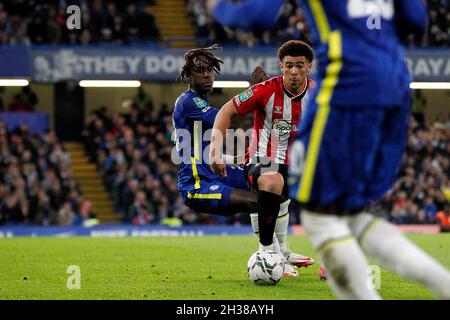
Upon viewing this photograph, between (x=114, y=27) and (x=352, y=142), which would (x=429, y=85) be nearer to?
(x=114, y=27)

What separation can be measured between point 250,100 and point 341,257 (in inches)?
149

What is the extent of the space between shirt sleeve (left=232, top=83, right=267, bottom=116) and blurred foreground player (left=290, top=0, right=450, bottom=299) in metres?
3.23

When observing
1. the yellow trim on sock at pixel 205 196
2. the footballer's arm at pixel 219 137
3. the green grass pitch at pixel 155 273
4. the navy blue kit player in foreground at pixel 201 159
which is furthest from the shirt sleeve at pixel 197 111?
the green grass pitch at pixel 155 273

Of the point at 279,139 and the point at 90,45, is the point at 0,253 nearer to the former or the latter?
the point at 279,139

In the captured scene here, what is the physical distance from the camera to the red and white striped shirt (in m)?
8.70

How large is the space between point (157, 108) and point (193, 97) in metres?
19.3

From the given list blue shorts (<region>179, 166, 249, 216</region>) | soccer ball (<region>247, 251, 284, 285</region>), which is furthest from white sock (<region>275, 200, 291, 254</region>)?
soccer ball (<region>247, 251, 284, 285</region>)

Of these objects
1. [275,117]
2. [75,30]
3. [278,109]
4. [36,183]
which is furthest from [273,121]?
[75,30]

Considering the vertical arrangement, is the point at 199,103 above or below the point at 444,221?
above

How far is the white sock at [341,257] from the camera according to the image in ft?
15.4

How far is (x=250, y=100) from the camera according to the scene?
834 cm

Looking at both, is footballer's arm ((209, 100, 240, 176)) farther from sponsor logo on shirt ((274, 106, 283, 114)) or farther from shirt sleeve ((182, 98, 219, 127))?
shirt sleeve ((182, 98, 219, 127))

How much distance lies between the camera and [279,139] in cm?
899
